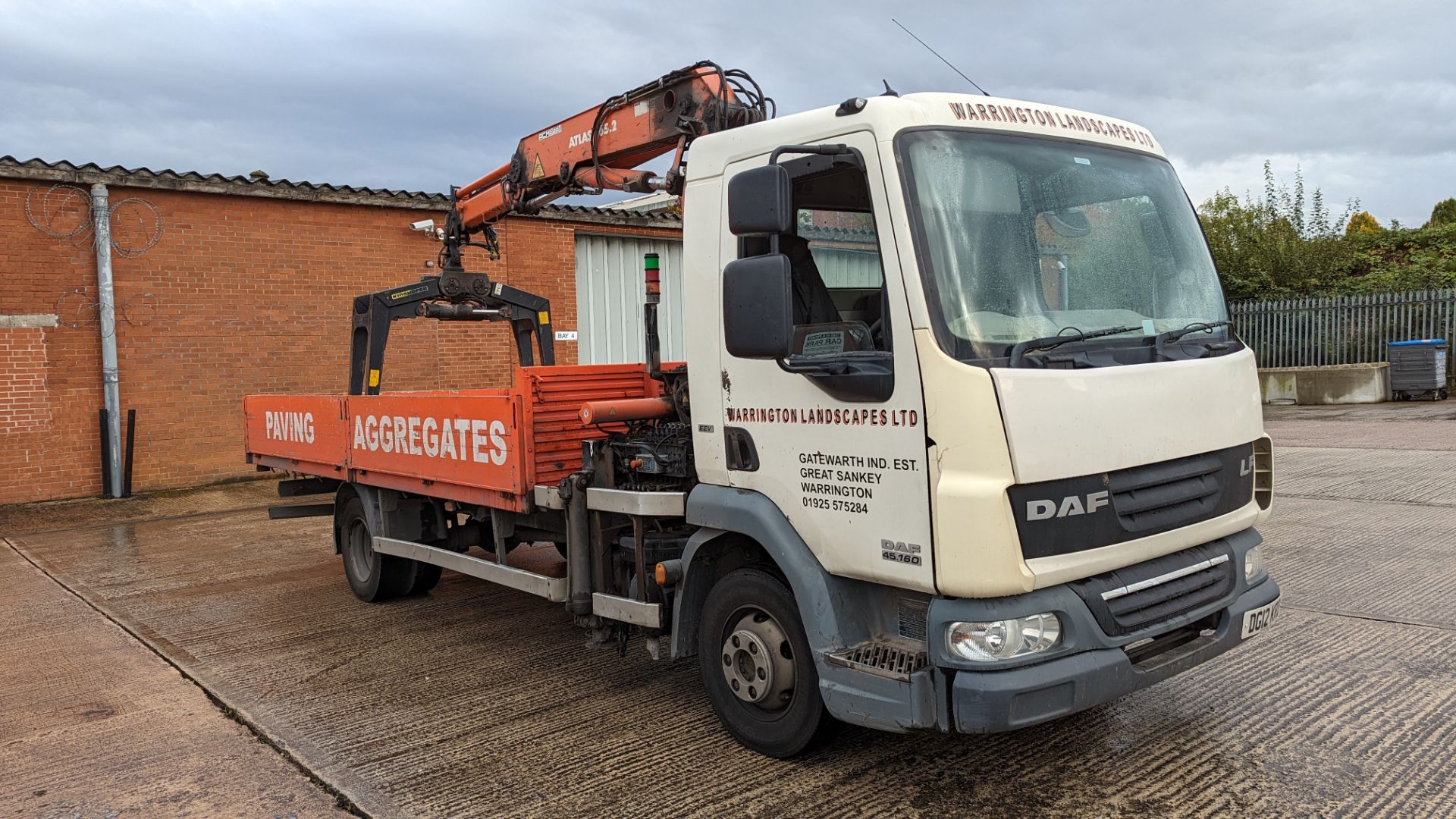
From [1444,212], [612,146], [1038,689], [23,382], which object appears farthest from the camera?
[1444,212]

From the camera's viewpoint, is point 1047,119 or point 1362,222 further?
point 1362,222

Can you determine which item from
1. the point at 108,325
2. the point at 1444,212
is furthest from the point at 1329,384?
the point at 108,325

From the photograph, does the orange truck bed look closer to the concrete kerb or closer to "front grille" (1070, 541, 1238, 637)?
"front grille" (1070, 541, 1238, 637)

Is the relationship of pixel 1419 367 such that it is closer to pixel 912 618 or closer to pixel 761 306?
pixel 912 618

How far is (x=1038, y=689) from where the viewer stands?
3.29 meters

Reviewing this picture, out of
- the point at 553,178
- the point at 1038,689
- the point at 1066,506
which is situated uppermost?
the point at 553,178

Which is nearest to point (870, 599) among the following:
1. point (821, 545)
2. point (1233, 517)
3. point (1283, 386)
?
point (821, 545)

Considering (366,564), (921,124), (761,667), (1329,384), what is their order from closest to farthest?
(921,124) < (761,667) < (366,564) < (1329,384)

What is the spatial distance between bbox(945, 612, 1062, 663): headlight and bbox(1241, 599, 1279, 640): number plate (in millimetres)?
1091

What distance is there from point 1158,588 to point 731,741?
1886mm

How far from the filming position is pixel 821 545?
3.81 metres

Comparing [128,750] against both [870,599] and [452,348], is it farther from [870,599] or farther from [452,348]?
[452,348]

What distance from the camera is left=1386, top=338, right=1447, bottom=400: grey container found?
17844mm

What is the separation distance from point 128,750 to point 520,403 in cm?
232
